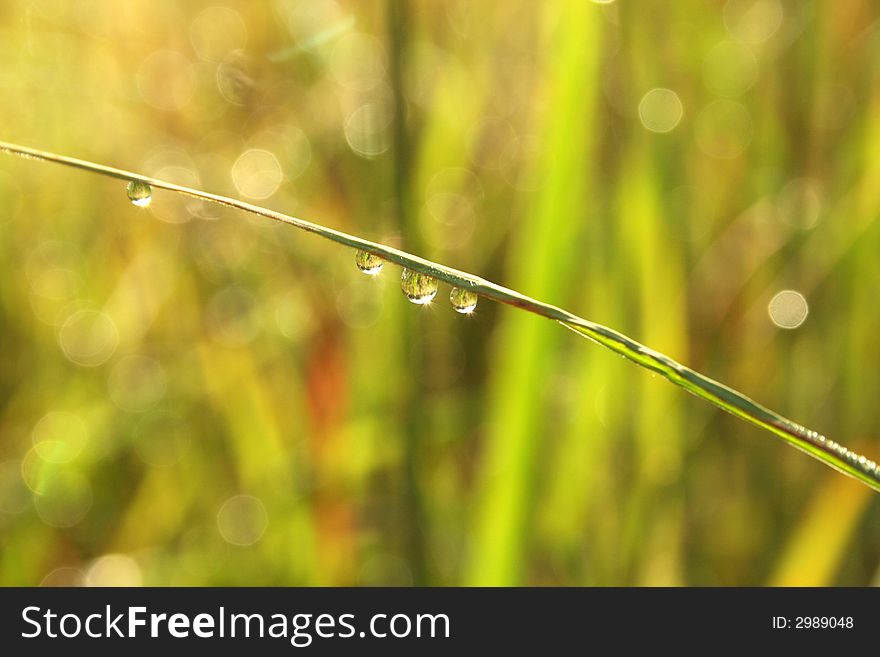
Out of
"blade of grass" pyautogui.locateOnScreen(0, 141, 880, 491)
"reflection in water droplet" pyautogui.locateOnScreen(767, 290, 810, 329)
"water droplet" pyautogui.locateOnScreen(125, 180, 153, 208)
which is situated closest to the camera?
"blade of grass" pyautogui.locateOnScreen(0, 141, 880, 491)

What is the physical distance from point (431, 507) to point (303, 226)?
0.48m

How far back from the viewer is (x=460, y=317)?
1114 mm

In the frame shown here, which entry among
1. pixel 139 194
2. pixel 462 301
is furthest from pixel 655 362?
pixel 139 194

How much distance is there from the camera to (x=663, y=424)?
820 millimetres

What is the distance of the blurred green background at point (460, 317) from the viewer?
2.35ft

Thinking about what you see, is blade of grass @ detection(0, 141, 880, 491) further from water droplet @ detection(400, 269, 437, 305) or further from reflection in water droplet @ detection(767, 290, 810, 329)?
reflection in water droplet @ detection(767, 290, 810, 329)

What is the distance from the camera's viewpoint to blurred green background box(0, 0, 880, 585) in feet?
2.35

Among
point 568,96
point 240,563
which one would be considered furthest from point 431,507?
point 568,96

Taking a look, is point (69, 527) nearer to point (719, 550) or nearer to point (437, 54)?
point (719, 550)

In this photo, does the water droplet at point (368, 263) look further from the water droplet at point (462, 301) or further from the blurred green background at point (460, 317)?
the blurred green background at point (460, 317)

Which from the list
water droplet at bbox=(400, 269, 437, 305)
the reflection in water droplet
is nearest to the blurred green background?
the reflection in water droplet

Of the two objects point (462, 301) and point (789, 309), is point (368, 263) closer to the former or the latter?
point (462, 301)

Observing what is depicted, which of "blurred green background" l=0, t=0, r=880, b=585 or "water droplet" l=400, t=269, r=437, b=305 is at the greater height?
"blurred green background" l=0, t=0, r=880, b=585

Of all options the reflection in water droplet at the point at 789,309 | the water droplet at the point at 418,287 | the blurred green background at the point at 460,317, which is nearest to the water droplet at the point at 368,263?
the water droplet at the point at 418,287
